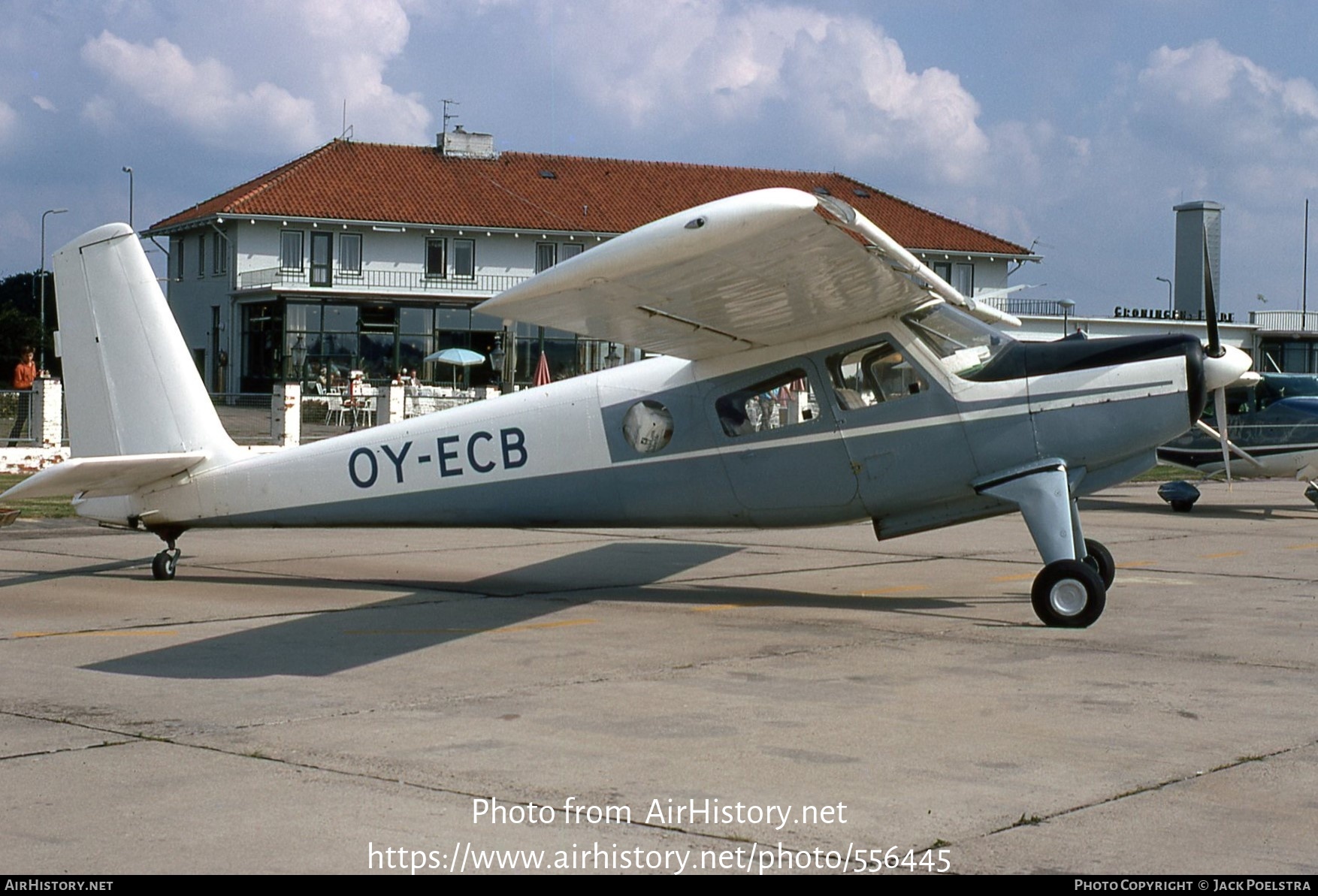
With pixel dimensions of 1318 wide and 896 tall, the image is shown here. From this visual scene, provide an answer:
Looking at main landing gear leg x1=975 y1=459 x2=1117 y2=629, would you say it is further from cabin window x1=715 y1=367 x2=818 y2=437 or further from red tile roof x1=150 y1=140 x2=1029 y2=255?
red tile roof x1=150 y1=140 x2=1029 y2=255

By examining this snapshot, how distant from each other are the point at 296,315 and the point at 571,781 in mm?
53618

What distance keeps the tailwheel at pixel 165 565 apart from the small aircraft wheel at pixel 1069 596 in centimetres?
691

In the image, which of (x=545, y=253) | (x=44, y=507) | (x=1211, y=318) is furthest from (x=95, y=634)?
(x=545, y=253)

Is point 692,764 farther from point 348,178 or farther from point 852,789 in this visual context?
point 348,178

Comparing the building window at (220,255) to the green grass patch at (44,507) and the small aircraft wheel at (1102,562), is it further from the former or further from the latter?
the small aircraft wheel at (1102,562)

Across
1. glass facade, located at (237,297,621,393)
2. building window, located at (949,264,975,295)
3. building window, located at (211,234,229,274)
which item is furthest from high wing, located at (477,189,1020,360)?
building window, located at (949,264,975,295)

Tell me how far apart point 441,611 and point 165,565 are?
2.92m

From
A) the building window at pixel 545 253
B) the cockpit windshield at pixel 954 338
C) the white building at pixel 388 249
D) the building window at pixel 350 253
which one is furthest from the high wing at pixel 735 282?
the building window at pixel 545 253

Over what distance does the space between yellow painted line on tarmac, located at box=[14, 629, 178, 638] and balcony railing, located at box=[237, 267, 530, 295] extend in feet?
159

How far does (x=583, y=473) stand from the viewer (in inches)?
429

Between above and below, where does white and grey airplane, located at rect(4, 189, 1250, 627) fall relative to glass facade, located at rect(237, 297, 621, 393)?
below

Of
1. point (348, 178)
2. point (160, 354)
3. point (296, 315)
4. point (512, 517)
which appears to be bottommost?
point (512, 517)

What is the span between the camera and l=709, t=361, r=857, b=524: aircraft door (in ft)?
34.0

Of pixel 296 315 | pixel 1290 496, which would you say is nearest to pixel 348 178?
pixel 296 315
